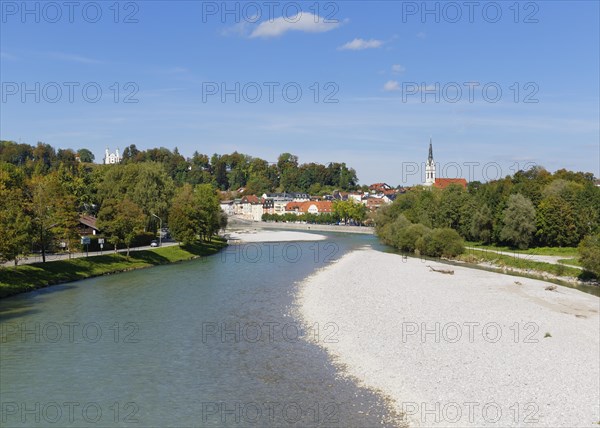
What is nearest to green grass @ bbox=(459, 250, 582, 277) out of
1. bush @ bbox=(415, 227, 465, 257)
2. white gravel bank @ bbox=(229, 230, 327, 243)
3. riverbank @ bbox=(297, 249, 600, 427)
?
bush @ bbox=(415, 227, 465, 257)

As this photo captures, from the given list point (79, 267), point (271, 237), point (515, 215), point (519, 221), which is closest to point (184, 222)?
point (79, 267)

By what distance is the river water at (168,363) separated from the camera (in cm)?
1869

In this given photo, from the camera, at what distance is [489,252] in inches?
2618

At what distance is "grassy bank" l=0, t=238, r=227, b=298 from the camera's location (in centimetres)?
3988

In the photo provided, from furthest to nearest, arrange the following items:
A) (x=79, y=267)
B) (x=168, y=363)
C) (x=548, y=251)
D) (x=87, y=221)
Answer: (x=548, y=251) < (x=87, y=221) < (x=79, y=267) < (x=168, y=363)

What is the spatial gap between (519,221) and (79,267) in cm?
5417

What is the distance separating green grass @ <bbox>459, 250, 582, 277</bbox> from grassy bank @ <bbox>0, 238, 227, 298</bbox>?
37595mm

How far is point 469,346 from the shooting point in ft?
85.4

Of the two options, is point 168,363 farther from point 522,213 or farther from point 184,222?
point 522,213

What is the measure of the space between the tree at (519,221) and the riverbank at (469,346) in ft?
77.1

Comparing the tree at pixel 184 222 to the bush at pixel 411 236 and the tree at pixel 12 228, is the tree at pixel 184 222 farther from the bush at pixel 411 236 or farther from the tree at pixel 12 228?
the bush at pixel 411 236

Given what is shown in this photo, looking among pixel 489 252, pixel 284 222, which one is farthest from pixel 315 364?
pixel 284 222

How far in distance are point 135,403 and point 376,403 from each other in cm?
928

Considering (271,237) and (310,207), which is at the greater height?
(310,207)
